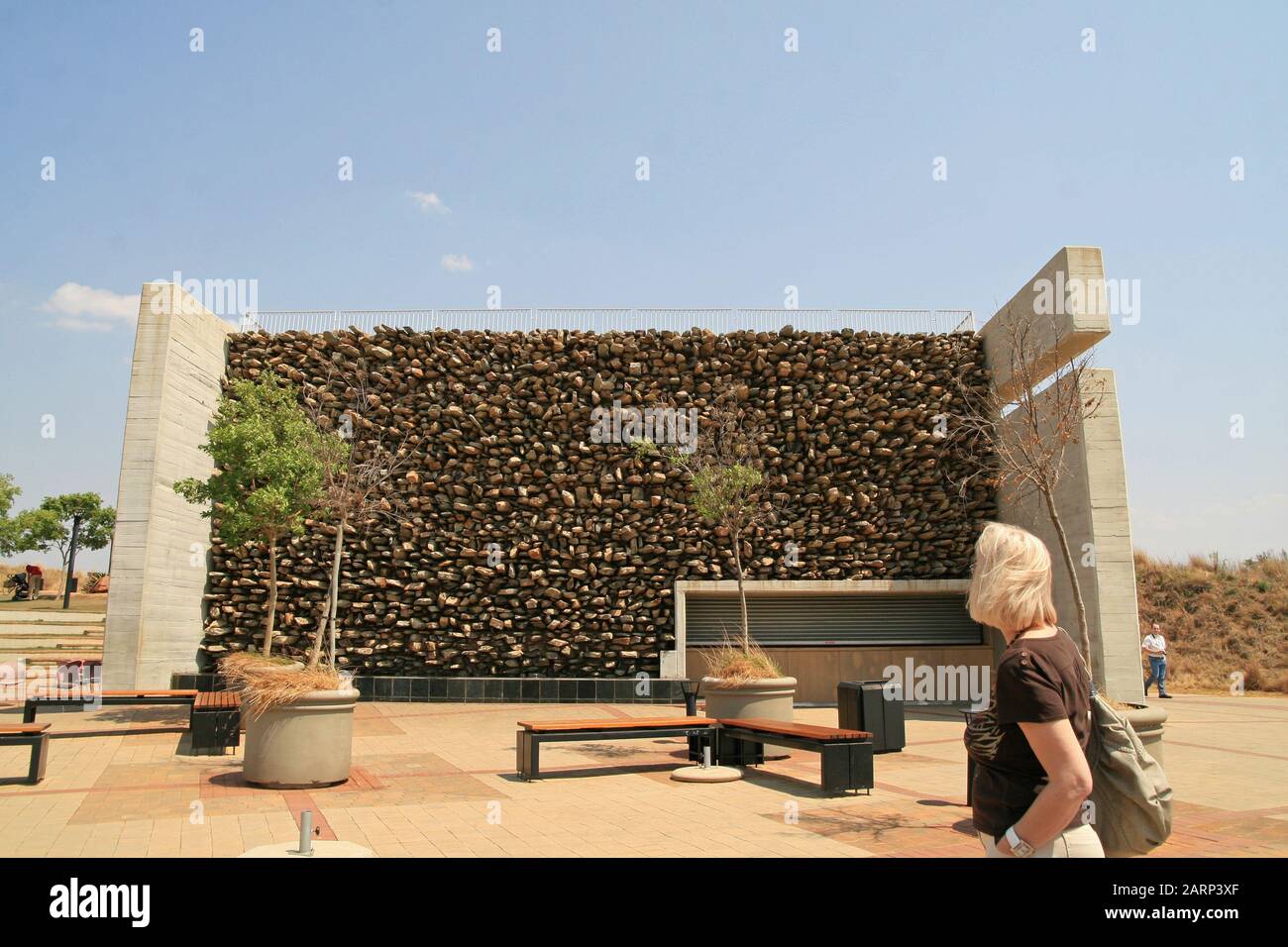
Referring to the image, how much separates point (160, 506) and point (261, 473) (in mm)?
4286

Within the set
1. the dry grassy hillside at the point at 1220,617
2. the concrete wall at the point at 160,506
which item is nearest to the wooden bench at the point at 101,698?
the concrete wall at the point at 160,506

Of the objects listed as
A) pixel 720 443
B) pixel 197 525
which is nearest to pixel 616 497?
pixel 720 443

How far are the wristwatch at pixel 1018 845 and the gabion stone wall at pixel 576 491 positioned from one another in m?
16.0

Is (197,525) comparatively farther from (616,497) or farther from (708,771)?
(708,771)

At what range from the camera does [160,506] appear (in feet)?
54.1

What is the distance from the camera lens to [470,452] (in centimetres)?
1883

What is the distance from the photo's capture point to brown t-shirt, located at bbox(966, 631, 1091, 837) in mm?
2396

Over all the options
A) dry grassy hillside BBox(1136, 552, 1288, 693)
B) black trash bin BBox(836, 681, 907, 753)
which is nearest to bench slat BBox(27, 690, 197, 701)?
black trash bin BBox(836, 681, 907, 753)

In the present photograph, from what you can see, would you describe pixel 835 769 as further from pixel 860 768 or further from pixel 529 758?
pixel 529 758

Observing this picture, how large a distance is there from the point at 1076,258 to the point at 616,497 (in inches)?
382

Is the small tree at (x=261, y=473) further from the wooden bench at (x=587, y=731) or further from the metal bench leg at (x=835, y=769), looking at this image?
the metal bench leg at (x=835, y=769)

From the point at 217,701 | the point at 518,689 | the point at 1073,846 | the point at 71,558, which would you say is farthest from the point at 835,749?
the point at 71,558

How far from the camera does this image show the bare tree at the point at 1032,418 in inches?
340

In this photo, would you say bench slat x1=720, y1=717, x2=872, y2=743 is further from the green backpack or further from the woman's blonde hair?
the woman's blonde hair
